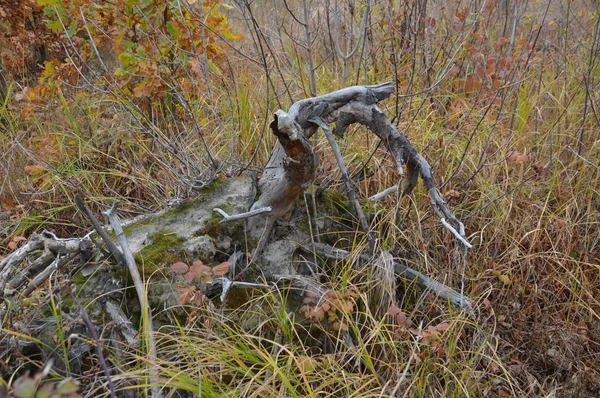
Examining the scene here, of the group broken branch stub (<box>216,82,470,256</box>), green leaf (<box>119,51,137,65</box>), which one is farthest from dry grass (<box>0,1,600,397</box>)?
green leaf (<box>119,51,137,65</box>)

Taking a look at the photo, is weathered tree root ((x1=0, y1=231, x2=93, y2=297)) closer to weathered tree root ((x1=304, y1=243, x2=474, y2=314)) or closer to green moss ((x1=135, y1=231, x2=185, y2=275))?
green moss ((x1=135, y1=231, x2=185, y2=275))

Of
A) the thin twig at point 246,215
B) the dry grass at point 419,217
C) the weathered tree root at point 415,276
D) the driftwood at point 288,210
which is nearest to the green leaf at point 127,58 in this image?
the dry grass at point 419,217

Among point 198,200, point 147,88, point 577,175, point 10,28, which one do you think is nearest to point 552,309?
point 577,175

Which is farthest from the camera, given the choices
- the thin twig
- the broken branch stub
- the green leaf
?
the green leaf

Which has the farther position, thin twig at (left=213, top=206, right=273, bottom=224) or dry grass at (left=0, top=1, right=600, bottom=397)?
thin twig at (left=213, top=206, right=273, bottom=224)

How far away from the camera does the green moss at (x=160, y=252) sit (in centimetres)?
209

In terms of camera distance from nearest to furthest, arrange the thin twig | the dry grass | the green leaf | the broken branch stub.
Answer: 1. the dry grass
2. the broken branch stub
3. the thin twig
4. the green leaf

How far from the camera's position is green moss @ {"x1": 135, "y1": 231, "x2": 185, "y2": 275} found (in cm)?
209

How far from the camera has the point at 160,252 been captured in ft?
7.04

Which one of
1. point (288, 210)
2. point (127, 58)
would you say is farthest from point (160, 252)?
point (127, 58)

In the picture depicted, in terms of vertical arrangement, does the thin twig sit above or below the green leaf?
below

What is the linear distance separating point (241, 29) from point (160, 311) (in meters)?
4.72

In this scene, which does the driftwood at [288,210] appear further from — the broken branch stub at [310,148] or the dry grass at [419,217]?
the dry grass at [419,217]

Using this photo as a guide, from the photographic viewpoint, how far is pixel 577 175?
9.57 feet
